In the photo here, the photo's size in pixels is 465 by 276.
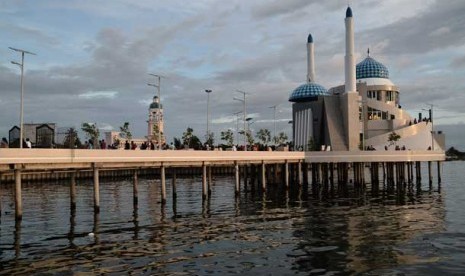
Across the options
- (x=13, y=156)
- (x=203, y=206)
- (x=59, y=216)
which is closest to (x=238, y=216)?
(x=203, y=206)

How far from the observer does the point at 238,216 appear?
40.5 m

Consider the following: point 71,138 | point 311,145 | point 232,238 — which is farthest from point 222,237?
point 311,145

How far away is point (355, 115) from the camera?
337ft

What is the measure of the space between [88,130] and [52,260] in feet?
333

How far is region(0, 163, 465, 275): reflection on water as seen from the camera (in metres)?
23.1

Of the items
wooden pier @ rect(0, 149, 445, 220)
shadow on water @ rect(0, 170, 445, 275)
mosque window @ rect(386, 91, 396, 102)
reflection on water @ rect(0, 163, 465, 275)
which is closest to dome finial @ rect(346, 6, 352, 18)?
mosque window @ rect(386, 91, 396, 102)

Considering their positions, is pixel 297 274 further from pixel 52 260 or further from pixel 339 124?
pixel 339 124

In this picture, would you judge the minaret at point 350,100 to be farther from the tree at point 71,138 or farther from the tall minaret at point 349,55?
the tree at point 71,138

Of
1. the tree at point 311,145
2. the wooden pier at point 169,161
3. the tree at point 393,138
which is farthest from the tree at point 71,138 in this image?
the tree at point 393,138

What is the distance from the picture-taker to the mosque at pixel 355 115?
103750mm

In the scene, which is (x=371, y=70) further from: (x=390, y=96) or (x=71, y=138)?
(x=71, y=138)

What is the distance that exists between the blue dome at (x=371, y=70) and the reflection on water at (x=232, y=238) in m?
81.3

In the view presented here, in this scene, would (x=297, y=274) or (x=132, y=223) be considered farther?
(x=132, y=223)

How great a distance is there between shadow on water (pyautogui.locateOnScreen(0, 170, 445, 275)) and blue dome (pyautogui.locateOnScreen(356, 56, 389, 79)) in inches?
3159
